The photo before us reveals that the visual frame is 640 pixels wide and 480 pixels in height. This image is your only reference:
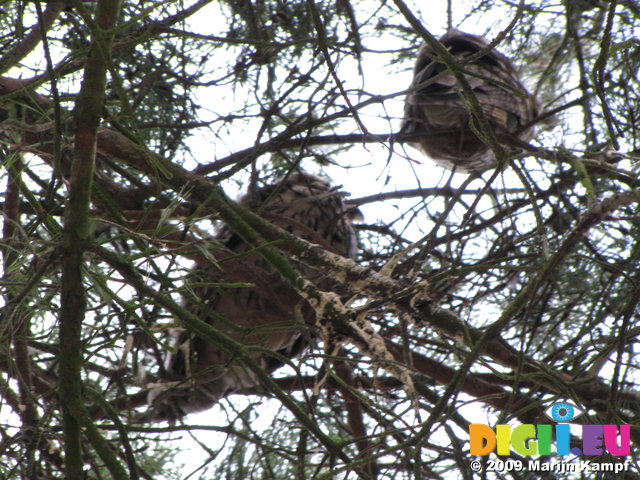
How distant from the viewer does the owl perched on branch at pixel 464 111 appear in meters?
1.90

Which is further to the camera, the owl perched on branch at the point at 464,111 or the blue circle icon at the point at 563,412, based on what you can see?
the owl perched on branch at the point at 464,111

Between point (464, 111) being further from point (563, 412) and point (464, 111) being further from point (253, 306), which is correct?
point (563, 412)

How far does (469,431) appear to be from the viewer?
1.18 m

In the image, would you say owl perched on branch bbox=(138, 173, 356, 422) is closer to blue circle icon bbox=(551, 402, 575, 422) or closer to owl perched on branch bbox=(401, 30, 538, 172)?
owl perched on branch bbox=(401, 30, 538, 172)

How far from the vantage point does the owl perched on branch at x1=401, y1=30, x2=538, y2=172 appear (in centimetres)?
190

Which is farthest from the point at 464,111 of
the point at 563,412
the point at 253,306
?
the point at 563,412

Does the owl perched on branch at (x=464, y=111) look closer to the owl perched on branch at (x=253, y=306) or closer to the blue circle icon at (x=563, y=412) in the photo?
the owl perched on branch at (x=253, y=306)

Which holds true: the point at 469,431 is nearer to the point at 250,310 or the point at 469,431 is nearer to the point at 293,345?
the point at 250,310

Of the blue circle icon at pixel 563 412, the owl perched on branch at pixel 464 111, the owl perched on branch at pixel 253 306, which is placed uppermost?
the owl perched on branch at pixel 464 111

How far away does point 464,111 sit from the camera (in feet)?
6.22

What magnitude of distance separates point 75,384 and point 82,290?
0.11m

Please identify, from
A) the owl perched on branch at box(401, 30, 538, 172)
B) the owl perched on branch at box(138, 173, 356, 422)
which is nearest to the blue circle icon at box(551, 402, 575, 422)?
the owl perched on branch at box(138, 173, 356, 422)

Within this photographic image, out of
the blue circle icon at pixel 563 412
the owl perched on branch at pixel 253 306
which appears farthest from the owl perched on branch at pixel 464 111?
the blue circle icon at pixel 563 412

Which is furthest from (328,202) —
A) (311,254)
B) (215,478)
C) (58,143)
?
(58,143)
